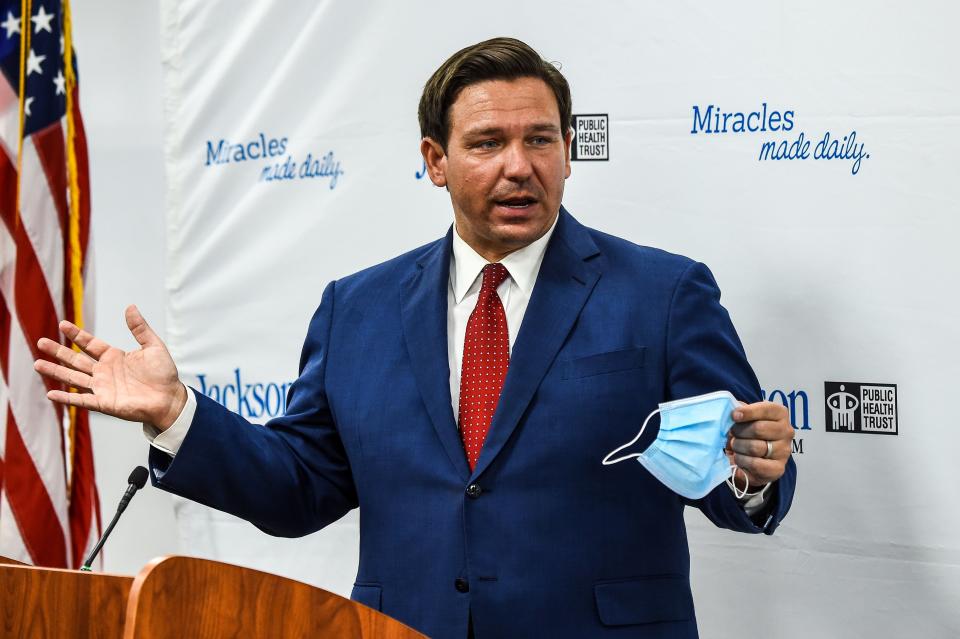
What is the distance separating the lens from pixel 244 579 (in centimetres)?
122

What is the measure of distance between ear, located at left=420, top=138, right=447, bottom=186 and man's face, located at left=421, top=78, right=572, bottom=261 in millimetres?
94

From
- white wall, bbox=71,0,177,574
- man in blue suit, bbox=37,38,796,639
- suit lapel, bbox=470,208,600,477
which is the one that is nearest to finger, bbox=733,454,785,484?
man in blue suit, bbox=37,38,796,639

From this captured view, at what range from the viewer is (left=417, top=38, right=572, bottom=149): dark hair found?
203cm

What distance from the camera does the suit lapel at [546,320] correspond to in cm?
187

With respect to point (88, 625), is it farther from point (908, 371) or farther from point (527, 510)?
point (908, 371)

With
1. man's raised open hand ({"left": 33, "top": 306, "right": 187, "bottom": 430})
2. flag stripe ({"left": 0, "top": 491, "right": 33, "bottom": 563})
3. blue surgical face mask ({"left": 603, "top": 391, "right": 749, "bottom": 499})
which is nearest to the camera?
blue surgical face mask ({"left": 603, "top": 391, "right": 749, "bottom": 499})

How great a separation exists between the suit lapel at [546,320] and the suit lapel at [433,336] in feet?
0.13

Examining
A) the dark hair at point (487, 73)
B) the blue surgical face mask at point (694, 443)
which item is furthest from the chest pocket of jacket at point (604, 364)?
the dark hair at point (487, 73)

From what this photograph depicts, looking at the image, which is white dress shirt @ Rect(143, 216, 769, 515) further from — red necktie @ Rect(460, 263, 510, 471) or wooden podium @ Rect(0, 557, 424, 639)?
wooden podium @ Rect(0, 557, 424, 639)

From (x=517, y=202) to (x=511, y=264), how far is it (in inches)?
4.4

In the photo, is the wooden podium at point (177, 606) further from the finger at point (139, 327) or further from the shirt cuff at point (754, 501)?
the shirt cuff at point (754, 501)

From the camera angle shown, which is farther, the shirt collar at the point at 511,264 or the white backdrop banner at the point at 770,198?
the white backdrop banner at the point at 770,198

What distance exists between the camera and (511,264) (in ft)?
6.68

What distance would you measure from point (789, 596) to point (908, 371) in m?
0.54
